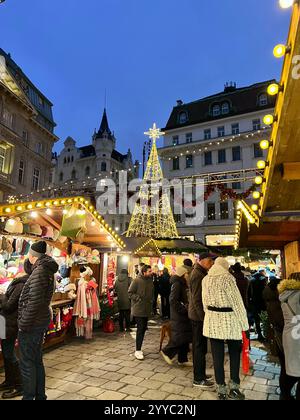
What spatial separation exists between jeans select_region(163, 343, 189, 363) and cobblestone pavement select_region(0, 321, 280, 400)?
20 cm

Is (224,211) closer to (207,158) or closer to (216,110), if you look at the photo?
(207,158)

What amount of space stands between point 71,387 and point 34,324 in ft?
5.32

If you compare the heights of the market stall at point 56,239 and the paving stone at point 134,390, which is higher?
the market stall at point 56,239

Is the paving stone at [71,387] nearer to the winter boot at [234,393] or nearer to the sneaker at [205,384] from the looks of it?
the sneaker at [205,384]

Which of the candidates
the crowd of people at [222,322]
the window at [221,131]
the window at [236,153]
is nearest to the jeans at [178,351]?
the crowd of people at [222,322]

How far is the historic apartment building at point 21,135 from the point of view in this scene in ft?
73.9

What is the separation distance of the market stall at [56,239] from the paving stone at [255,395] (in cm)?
429

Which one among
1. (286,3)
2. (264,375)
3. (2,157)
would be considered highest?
(2,157)

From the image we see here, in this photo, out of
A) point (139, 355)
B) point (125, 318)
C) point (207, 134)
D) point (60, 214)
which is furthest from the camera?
point (207, 134)

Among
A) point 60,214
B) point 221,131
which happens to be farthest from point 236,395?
point 221,131

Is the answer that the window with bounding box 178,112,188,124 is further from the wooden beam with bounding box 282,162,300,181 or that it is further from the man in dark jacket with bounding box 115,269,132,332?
the wooden beam with bounding box 282,162,300,181

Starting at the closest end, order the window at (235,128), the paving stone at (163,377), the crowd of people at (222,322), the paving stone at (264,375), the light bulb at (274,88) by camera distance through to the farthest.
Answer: the light bulb at (274,88) → the crowd of people at (222,322) → the paving stone at (163,377) → the paving stone at (264,375) → the window at (235,128)

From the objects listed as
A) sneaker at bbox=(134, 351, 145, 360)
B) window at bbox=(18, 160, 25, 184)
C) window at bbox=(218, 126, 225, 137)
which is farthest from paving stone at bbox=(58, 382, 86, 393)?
window at bbox=(218, 126, 225, 137)

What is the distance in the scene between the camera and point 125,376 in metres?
4.96
